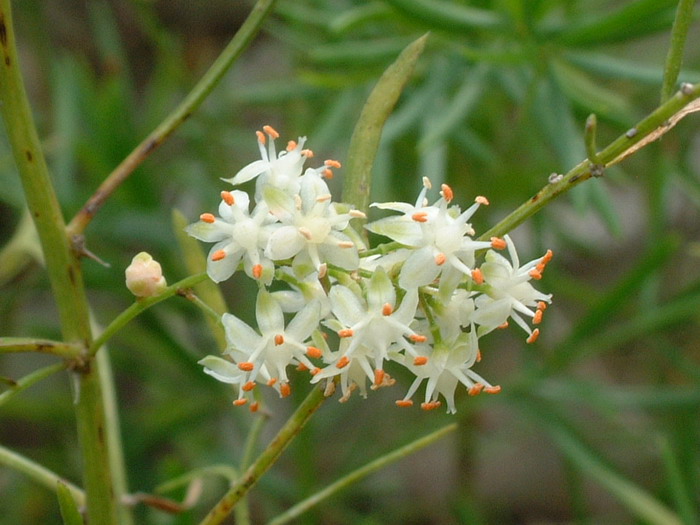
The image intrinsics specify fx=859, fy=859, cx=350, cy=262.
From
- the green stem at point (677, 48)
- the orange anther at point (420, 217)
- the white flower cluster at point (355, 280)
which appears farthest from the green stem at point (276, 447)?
the green stem at point (677, 48)

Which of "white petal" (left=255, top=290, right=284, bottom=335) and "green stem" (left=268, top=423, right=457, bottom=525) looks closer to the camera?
"white petal" (left=255, top=290, right=284, bottom=335)

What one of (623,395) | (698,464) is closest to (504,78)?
(623,395)

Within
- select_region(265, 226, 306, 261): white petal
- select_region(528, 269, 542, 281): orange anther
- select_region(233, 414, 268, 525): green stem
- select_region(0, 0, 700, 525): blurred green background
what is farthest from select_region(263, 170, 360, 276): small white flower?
select_region(0, 0, 700, 525): blurred green background

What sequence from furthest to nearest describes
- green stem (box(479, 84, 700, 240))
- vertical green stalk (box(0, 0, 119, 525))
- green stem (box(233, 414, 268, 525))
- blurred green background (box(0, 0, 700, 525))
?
blurred green background (box(0, 0, 700, 525)), green stem (box(233, 414, 268, 525)), vertical green stalk (box(0, 0, 119, 525)), green stem (box(479, 84, 700, 240))

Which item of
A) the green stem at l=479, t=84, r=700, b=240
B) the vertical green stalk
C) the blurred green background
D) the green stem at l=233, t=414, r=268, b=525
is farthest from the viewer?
the blurred green background

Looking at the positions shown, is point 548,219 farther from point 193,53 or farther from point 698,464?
point 193,53

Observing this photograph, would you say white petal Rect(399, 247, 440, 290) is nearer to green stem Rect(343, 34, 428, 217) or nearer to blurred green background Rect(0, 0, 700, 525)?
green stem Rect(343, 34, 428, 217)

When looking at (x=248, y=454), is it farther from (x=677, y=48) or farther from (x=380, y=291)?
(x=677, y=48)

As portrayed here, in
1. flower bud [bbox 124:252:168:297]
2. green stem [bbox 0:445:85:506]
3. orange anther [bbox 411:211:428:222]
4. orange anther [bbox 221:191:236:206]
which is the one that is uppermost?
orange anther [bbox 221:191:236:206]
